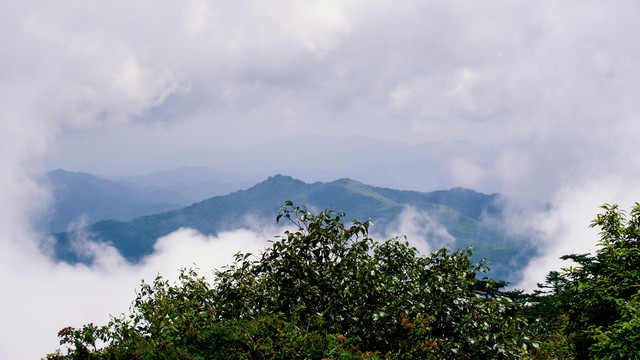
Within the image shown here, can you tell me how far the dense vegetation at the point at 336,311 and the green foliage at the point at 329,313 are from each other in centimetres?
3

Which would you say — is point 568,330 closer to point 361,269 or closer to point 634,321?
point 634,321

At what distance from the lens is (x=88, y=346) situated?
9.48 m

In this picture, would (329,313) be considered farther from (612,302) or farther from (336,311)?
(612,302)

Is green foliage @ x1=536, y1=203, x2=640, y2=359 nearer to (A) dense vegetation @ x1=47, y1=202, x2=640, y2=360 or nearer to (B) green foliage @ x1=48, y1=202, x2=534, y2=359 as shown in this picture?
(A) dense vegetation @ x1=47, y1=202, x2=640, y2=360

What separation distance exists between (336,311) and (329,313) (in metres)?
0.27

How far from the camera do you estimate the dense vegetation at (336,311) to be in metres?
9.09

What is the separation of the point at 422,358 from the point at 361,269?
2.71 m

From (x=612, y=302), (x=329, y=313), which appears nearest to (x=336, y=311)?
(x=329, y=313)

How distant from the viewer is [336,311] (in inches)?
435

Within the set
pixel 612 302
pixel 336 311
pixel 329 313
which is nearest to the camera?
pixel 336 311

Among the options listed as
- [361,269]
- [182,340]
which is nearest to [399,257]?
[361,269]

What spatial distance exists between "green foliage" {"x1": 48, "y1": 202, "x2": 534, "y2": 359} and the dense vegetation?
3 centimetres

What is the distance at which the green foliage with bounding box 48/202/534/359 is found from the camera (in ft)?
29.4

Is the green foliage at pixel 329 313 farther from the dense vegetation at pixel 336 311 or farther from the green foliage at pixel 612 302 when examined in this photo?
the green foliage at pixel 612 302
